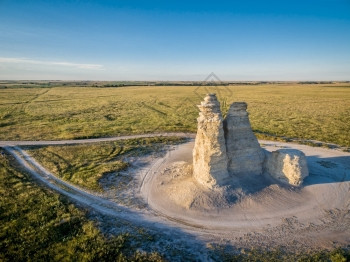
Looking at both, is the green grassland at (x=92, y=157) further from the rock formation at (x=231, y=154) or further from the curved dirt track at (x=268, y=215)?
the rock formation at (x=231, y=154)

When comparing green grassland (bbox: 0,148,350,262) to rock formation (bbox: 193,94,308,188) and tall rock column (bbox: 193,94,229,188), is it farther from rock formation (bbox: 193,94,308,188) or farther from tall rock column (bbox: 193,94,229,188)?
rock formation (bbox: 193,94,308,188)

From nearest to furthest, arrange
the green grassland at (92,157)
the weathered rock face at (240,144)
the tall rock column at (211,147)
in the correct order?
1. the tall rock column at (211,147)
2. the weathered rock face at (240,144)
3. the green grassland at (92,157)

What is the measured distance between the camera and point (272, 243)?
14.5 m

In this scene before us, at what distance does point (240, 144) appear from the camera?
2080 cm

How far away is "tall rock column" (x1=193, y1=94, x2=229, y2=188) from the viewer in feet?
62.8

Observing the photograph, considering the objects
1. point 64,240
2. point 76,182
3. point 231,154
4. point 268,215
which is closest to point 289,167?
point 231,154

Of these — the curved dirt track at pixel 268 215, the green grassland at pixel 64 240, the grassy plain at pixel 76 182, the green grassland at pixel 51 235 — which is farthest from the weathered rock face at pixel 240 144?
the green grassland at pixel 51 235

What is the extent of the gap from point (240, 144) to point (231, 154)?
1.22 m

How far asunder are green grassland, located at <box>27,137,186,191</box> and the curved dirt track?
1790mm

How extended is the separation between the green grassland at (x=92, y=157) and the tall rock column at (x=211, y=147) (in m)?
9.37

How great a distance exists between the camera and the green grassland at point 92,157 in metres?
24.1

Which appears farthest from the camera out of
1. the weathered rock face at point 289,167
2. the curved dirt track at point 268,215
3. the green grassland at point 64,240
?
the weathered rock face at point 289,167

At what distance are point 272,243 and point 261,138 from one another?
24472 mm

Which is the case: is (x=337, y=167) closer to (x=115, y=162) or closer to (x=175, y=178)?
(x=175, y=178)
